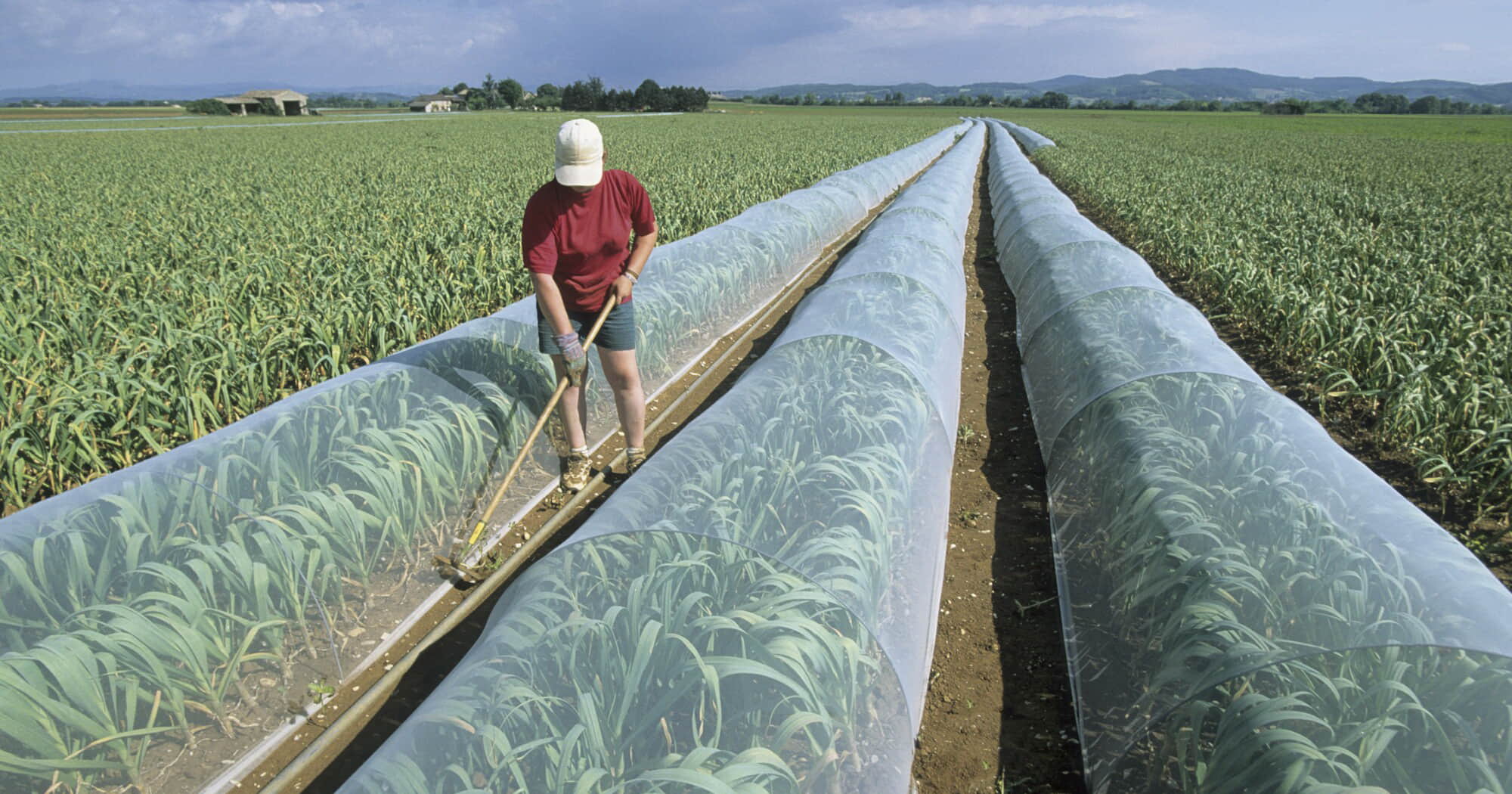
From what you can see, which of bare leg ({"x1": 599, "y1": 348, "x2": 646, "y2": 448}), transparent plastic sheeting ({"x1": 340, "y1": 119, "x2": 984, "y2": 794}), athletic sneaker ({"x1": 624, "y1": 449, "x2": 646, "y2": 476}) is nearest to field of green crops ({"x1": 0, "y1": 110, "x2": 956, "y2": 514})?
bare leg ({"x1": 599, "y1": 348, "x2": 646, "y2": 448})

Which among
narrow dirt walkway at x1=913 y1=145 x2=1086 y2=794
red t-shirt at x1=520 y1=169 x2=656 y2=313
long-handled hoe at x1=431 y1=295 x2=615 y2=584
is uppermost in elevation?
red t-shirt at x1=520 y1=169 x2=656 y2=313

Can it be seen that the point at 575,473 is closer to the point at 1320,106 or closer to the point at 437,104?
the point at 437,104

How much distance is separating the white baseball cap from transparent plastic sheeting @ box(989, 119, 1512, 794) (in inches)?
102

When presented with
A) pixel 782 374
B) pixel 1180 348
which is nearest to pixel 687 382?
pixel 782 374

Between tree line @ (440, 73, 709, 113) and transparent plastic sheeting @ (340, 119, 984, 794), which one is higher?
tree line @ (440, 73, 709, 113)

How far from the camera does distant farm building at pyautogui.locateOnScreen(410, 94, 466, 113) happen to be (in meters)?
92.2

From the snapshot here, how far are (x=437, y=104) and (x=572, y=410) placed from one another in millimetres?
106579

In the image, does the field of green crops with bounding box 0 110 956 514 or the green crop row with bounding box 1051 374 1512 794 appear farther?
the field of green crops with bounding box 0 110 956 514

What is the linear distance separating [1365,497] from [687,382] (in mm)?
4256

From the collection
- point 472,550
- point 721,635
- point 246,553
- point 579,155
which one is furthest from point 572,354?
point 721,635

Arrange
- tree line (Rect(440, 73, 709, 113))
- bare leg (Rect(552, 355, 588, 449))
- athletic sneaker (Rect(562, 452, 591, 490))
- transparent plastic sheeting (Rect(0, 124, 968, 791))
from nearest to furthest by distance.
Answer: transparent plastic sheeting (Rect(0, 124, 968, 791))
bare leg (Rect(552, 355, 588, 449))
athletic sneaker (Rect(562, 452, 591, 490))
tree line (Rect(440, 73, 709, 113))

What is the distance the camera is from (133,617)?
2.19 meters

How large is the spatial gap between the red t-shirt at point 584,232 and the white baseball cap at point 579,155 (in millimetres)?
142

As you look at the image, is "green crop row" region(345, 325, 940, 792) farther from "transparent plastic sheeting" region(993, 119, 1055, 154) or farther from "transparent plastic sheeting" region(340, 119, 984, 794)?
"transparent plastic sheeting" region(993, 119, 1055, 154)
